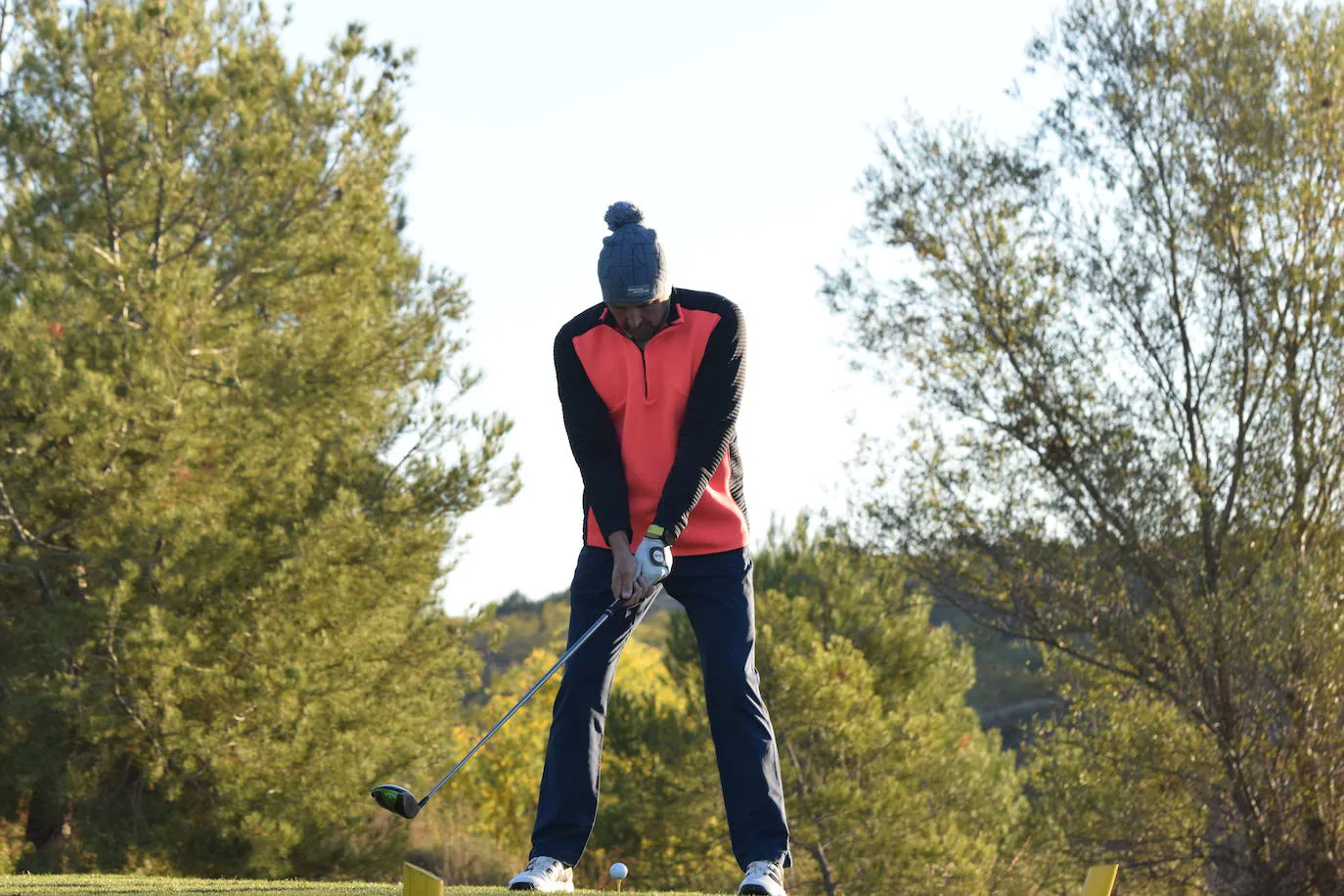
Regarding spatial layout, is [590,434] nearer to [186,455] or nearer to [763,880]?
[763,880]

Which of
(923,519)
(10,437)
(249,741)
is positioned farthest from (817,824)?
(10,437)

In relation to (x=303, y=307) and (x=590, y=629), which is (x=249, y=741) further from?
(x=590, y=629)

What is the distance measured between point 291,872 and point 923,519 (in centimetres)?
855

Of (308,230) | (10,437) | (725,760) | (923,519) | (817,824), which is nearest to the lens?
(725,760)

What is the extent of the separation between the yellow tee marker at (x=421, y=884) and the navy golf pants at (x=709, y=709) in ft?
3.41

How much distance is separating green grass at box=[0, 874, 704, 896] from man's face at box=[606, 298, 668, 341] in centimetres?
177

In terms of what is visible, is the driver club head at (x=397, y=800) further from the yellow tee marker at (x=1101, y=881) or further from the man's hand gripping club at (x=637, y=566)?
the yellow tee marker at (x=1101, y=881)

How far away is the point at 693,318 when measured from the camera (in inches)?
177

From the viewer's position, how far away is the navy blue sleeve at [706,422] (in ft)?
14.3

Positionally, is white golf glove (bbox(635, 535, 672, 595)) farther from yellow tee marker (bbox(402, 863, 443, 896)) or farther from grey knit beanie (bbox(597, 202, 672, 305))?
yellow tee marker (bbox(402, 863, 443, 896))

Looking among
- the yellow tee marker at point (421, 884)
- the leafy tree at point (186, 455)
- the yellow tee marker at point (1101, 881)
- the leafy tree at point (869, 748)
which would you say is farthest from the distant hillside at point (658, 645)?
the yellow tee marker at point (421, 884)

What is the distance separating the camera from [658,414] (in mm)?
4555

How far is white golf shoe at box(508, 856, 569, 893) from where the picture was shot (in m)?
4.21

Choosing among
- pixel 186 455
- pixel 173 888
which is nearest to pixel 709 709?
pixel 173 888
